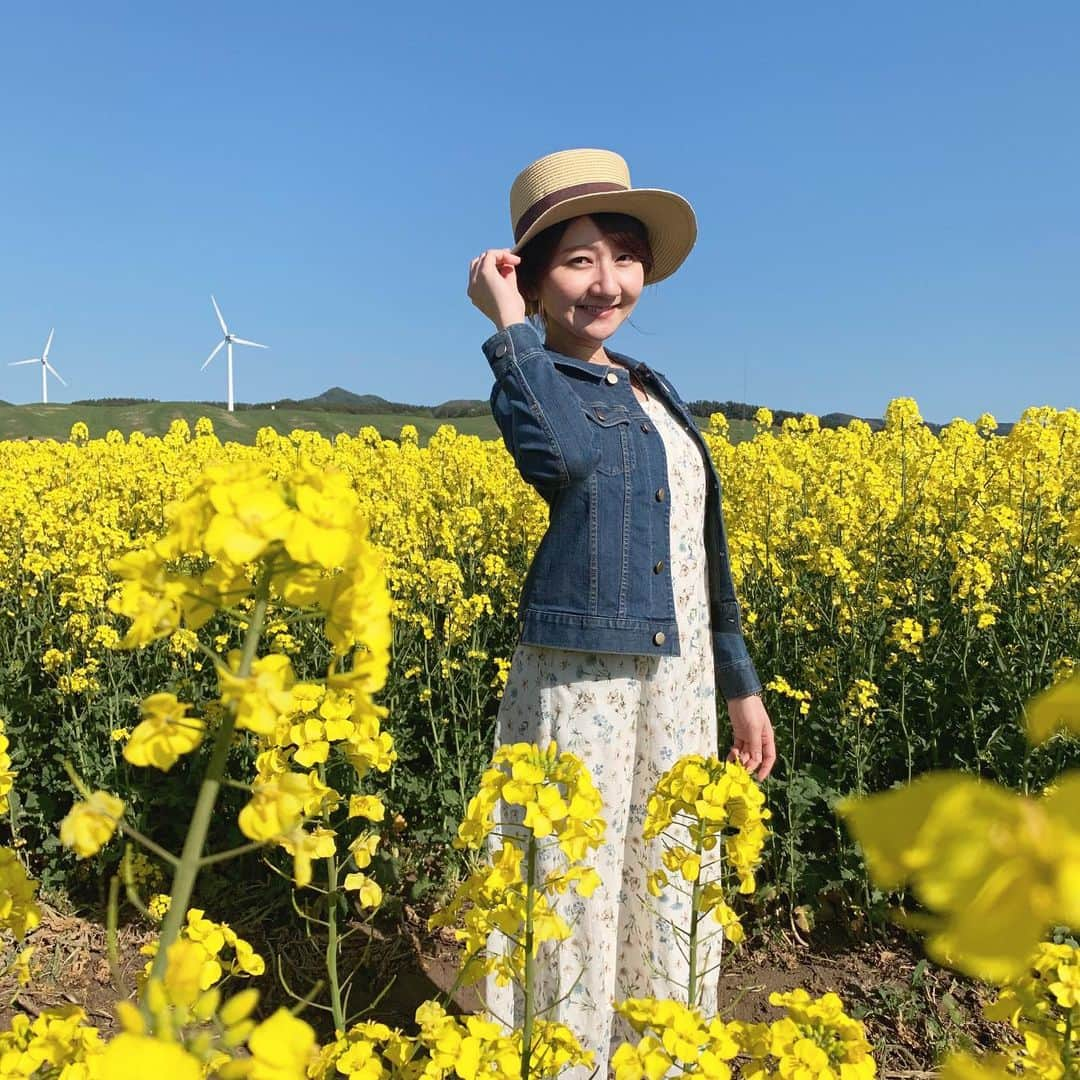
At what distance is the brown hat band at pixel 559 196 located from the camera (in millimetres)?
2432

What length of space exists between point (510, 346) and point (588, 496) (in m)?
0.41

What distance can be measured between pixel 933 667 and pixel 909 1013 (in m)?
1.76

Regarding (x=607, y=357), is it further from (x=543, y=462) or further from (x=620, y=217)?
(x=543, y=462)

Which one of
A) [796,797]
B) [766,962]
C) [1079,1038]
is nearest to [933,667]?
[796,797]

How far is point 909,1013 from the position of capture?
3057 mm

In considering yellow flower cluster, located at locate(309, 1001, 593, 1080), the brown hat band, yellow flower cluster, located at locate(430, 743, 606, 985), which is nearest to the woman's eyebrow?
the brown hat band

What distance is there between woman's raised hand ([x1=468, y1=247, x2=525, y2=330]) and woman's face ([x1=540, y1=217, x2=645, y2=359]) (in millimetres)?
120

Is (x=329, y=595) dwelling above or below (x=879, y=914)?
above

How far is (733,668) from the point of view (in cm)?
268

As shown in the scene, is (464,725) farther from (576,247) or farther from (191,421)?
(191,421)

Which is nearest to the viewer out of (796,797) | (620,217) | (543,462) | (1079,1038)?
(1079,1038)

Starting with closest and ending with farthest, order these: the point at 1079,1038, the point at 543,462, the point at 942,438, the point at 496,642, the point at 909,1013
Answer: the point at 1079,1038, the point at 543,462, the point at 909,1013, the point at 496,642, the point at 942,438

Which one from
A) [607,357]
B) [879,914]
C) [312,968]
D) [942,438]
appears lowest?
[312,968]

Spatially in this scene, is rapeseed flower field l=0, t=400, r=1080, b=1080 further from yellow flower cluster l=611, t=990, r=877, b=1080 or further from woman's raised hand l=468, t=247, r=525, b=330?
woman's raised hand l=468, t=247, r=525, b=330
